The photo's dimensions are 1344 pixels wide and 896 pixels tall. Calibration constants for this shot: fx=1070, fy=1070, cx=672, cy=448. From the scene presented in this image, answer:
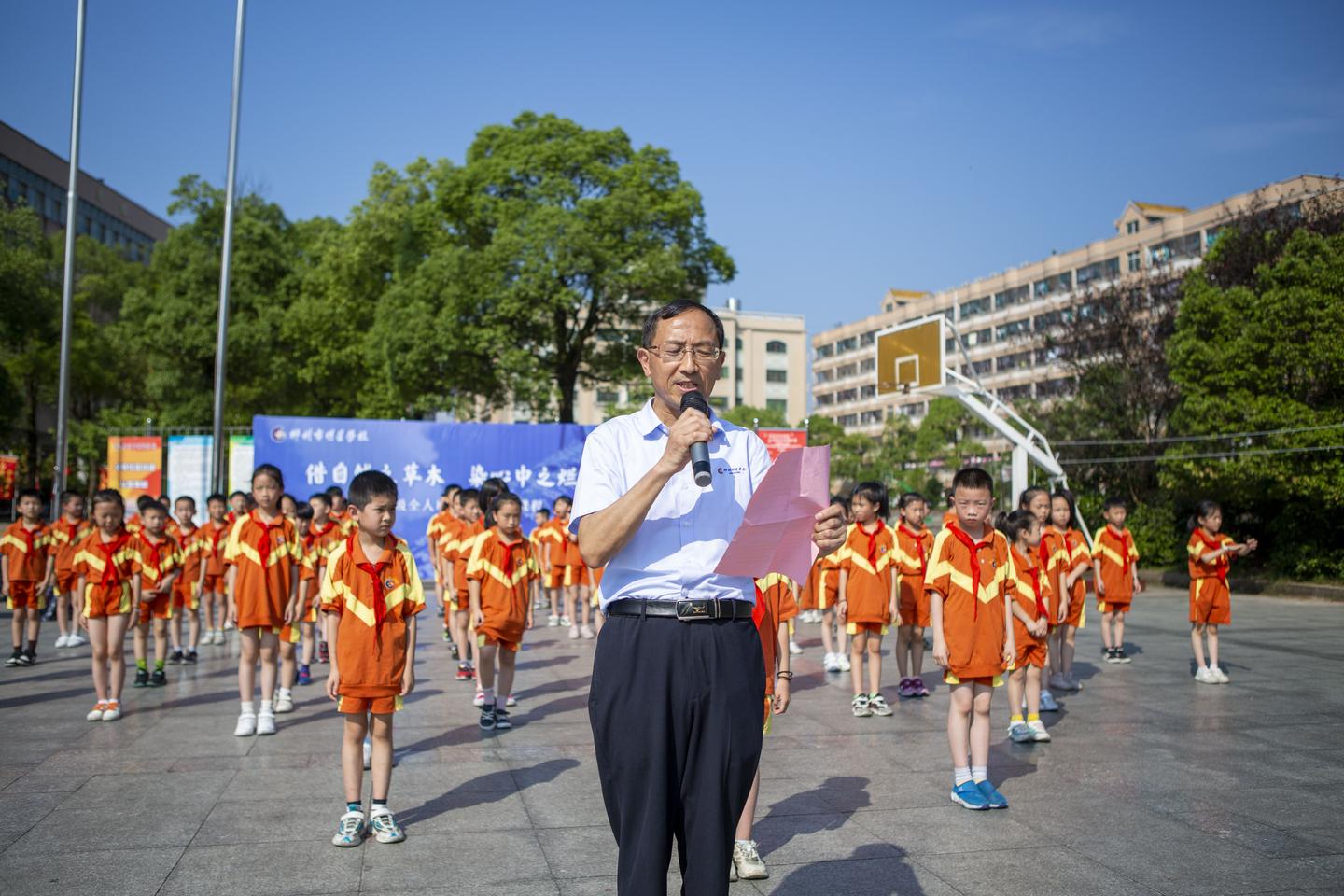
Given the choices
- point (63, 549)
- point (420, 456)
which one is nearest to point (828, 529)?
point (63, 549)

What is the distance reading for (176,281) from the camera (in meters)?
32.7

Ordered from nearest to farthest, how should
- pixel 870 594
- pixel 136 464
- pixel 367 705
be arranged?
1. pixel 367 705
2. pixel 870 594
3. pixel 136 464

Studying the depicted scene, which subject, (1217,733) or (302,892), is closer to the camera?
(302,892)

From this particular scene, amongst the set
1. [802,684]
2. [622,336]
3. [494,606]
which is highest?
[622,336]

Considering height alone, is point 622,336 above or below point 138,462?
above

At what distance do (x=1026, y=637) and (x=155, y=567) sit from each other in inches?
282

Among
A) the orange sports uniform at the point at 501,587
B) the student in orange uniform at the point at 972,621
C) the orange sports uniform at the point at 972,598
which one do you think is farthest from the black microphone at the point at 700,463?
the orange sports uniform at the point at 501,587

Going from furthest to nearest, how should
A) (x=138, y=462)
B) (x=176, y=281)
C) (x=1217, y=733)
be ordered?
(x=176, y=281) → (x=138, y=462) → (x=1217, y=733)

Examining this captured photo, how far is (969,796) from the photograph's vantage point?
575 centimetres

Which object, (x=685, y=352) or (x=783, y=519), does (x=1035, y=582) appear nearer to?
(x=783, y=519)

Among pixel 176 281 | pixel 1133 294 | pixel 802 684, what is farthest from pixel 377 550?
pixel 176 281

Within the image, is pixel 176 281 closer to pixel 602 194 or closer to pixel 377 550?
pixel 602 194

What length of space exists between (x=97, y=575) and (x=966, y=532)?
249 inches

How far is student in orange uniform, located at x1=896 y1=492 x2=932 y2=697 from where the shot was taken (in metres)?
9.49
